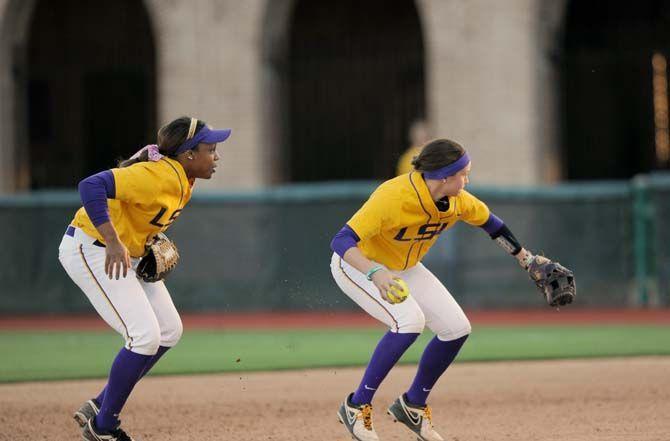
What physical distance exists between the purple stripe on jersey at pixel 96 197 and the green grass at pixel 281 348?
154 inches

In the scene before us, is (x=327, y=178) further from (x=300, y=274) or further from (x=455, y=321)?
(x=455, y=321)

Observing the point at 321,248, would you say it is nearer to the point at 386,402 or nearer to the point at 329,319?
the point at 329,319

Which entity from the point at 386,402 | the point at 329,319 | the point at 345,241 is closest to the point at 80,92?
the point at 329,319

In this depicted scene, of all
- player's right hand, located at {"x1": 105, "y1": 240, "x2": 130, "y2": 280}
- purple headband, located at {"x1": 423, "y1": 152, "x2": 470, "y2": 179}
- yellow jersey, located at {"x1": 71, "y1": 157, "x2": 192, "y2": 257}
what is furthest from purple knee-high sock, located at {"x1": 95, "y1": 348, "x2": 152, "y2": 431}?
purple headband, located at {"x1": 423, "y1": 152, "x2": 470, "y2": 179}

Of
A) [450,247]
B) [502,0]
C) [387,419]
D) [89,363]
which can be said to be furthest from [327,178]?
[387,419]

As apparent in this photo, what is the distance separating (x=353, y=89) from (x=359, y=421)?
46.2ft

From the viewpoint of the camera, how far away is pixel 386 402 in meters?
7.86

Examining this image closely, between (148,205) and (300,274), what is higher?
(148,205)

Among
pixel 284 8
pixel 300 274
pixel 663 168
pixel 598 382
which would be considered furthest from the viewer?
pixel 663 168

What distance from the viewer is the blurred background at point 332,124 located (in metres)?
14.2

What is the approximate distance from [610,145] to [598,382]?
11513mm

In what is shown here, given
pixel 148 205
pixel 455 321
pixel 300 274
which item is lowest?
pixel 300 274

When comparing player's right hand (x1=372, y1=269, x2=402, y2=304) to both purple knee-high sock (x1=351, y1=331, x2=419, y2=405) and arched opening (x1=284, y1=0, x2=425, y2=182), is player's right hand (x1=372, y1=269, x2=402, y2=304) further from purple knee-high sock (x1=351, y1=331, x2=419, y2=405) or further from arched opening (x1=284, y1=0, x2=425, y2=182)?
arched opening (x1=284, y1=0, x2=425, y2=182)

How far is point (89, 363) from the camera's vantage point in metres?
10.5
